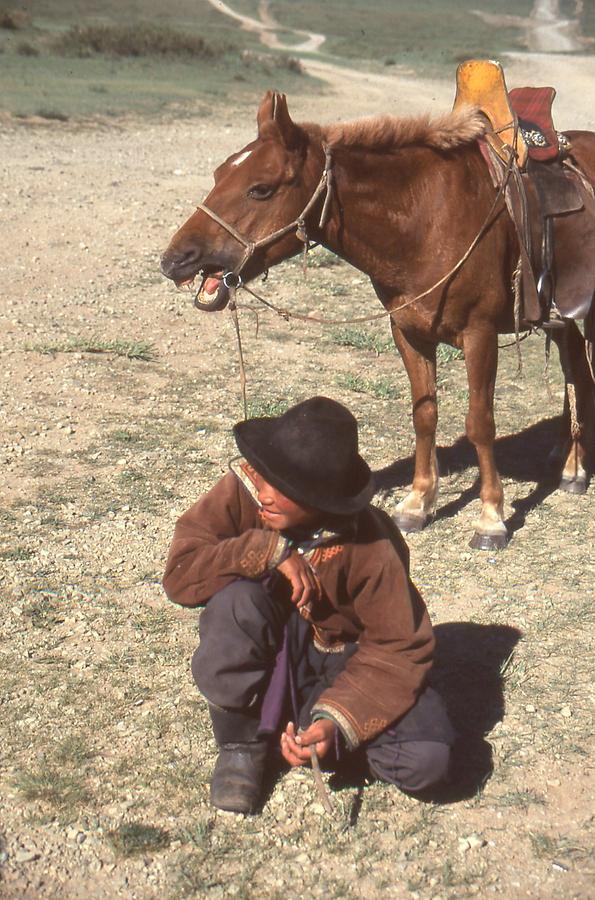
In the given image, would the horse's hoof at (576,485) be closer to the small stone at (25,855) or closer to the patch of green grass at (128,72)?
the small stone at (25,855)

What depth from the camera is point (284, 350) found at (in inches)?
305

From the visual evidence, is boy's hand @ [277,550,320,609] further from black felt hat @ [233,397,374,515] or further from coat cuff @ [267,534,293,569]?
black felt hat @ [233,397,374,515]

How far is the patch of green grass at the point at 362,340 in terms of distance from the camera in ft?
26.0

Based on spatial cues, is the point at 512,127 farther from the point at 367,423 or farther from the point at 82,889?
the point at 82,889

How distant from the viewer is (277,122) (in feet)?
14.5

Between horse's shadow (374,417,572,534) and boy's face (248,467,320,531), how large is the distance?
2.47 m

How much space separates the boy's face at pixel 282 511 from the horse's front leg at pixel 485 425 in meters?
2.08

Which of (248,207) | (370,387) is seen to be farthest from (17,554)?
(370,387)

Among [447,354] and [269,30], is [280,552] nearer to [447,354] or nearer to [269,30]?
[447,354]

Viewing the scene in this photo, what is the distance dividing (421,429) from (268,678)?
2273mm

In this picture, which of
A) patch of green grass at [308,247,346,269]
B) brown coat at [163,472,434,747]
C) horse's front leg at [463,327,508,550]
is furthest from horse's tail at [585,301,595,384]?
patch of green grass at [308,247,346,269]

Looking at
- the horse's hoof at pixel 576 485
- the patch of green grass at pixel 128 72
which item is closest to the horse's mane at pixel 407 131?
the horse's hoof at pixel 576 485

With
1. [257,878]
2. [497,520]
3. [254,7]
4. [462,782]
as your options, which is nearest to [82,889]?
[257,878]

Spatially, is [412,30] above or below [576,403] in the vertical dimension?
below
